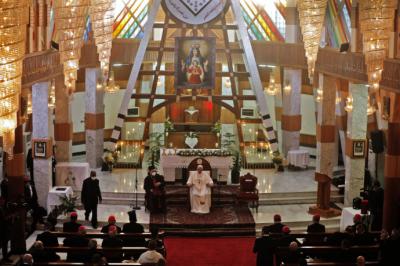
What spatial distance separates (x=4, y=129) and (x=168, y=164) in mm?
12024

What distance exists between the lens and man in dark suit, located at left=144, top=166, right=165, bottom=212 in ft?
75.9

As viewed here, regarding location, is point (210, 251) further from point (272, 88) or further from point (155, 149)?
point (272, 88)

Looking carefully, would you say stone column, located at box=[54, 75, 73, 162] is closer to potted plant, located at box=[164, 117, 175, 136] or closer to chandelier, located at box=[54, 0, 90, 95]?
potted plant, located at box=[164, 117, 175, 136]

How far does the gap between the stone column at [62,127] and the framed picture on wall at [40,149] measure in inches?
147

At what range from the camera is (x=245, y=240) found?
21.5 metres

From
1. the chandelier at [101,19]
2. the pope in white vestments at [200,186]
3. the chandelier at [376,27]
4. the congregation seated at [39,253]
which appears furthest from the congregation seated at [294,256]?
the chandelier at [101,19]

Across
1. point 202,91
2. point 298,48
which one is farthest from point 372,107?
point 202,91

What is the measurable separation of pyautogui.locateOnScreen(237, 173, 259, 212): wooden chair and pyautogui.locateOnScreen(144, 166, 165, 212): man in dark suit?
96.1 inches

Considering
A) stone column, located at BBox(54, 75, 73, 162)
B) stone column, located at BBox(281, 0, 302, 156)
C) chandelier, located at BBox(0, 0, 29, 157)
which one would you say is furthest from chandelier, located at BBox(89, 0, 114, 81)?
stone column, located at BBox(281, 0, 302, 156)

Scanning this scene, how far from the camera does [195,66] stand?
29484mm

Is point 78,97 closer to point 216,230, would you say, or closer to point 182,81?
point 182,81

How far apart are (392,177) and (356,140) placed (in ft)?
11.3

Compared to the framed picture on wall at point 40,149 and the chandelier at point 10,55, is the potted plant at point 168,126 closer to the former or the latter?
the framed picture on wall at point 40,149

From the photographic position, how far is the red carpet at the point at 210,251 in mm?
19281
